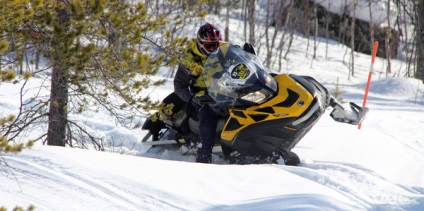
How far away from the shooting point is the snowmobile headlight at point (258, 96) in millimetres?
5965

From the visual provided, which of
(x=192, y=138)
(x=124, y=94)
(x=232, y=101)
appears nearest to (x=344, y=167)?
(x=232, y=101)

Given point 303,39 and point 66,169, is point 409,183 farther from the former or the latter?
point 303,39

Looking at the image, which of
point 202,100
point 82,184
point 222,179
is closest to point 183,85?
point 202,100

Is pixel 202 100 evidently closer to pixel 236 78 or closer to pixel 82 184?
pixel 236 78

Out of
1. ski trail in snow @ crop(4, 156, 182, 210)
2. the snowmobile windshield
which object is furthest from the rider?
ski trail in snow @ crop(4, 156, 182, 210)

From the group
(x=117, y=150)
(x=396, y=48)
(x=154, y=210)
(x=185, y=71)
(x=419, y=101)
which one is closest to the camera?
(x=154, y=210)

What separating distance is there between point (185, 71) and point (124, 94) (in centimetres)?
86

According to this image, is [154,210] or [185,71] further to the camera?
[185,71]

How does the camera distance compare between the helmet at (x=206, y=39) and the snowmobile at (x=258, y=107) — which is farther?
the helmet at (x=206, y=39)

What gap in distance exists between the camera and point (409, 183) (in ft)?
18.6

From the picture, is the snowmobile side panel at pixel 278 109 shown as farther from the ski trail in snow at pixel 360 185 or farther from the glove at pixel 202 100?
the ski trail in snow at pixel 360 185

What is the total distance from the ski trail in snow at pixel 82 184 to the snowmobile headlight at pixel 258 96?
2.00 m

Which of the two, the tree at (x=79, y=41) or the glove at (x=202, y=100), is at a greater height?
the tree at (x=79, y=41)

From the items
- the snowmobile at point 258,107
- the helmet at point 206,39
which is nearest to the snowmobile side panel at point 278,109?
the snowmobile at point 258,107
